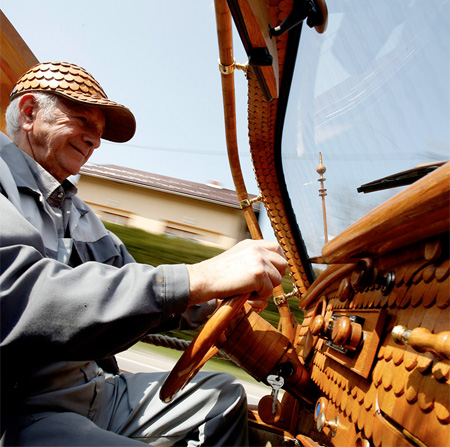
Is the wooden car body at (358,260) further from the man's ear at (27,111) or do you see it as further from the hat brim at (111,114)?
the man's ear at (27,111)

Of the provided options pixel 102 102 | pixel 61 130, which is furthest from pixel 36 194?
pixel 102 102

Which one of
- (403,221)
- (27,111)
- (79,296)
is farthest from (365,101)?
(27,111)

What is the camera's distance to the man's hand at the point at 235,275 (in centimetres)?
84

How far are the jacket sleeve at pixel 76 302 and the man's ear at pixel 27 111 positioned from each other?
3.16 ft

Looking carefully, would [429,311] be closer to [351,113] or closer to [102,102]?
[351,113]

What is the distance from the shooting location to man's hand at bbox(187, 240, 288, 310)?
84 centimetres

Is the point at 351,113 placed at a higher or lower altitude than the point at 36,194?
higher

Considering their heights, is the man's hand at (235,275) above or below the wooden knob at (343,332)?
above

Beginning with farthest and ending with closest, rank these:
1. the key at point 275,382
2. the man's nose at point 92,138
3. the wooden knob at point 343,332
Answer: the man's nose at point 92,138 → the key at point 275,382 → the wooden knob at point 343,332

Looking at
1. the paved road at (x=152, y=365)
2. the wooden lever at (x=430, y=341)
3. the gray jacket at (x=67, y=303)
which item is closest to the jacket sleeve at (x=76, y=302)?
the gray jacket at (x=67, y=303)

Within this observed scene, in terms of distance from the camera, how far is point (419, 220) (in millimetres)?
539

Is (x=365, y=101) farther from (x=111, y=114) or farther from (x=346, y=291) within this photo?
(x=111, y=114)

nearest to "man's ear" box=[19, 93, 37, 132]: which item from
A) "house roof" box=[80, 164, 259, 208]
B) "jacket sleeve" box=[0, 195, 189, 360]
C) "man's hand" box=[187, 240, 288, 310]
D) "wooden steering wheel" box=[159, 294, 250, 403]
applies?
"jacket sleeve" box=[0, 195, 189, 360]

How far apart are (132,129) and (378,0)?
4.46 feet
